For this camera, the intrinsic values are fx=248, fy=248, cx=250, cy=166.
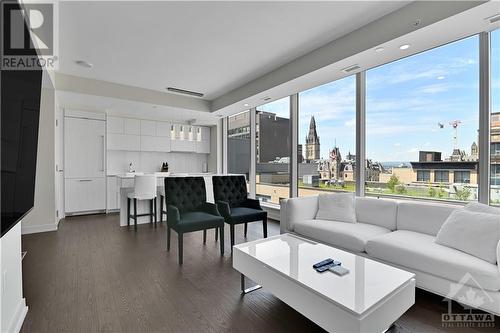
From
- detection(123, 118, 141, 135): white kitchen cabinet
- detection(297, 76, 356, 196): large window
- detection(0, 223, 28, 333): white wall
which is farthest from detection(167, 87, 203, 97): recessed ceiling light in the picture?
detection(0, 223, 28, 333): white wall

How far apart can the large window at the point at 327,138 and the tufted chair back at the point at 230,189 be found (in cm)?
137

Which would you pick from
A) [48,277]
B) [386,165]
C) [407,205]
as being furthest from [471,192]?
A: [48,277]

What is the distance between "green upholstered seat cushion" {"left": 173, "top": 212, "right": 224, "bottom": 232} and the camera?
3.04 metres

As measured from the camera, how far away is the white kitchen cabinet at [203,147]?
7.37 meters

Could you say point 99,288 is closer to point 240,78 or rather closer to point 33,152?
point 33,152

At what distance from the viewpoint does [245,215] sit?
3.55 meters

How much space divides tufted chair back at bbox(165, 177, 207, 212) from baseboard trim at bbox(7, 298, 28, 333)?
1.74 metres

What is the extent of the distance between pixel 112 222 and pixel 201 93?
3299 mm

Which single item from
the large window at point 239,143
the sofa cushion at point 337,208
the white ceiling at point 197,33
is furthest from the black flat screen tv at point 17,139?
the large window at point 239,143

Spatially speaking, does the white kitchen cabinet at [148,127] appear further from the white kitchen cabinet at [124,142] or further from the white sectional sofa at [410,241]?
the white sectional sofa at [410,241]

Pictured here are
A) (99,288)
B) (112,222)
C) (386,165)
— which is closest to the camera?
(99,288)

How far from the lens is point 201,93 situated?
5.53m

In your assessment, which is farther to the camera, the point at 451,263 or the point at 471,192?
the point at 471,192

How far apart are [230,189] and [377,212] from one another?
2195 millimetres
